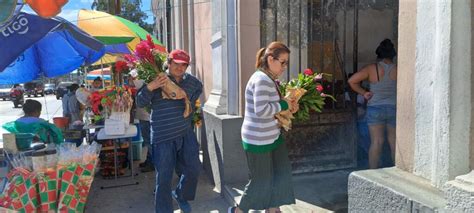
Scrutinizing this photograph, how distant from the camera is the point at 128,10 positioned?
2441 centimetres

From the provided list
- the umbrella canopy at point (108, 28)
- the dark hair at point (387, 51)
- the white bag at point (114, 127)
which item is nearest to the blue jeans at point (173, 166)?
the white bag at point (114, 127)

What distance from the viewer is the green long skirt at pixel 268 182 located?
3.24 metres

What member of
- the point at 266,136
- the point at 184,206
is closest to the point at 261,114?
the point at 266,136

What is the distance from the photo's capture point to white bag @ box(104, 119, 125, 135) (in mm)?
5023

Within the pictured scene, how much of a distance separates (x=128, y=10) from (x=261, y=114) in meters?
23.4

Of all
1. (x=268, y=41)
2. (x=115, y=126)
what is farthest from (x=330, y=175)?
(x=115, y=126)

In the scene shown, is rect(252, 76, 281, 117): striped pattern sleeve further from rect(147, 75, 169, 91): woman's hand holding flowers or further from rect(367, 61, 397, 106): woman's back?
rect(367, 61, 397, 106): woman's back

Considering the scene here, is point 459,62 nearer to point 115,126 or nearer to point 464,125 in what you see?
point 464,125

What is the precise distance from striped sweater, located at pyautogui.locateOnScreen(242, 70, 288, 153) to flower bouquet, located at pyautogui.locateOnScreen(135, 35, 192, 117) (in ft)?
2.75

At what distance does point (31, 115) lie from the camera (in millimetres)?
4754

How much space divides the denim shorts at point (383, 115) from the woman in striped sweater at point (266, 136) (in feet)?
4.72

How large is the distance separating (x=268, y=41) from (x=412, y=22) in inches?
103

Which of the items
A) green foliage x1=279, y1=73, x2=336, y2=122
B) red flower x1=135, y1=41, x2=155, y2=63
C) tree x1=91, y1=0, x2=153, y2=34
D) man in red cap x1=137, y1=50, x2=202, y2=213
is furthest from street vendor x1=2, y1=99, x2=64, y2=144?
tree x1=91, y1=0, x2=153, y2=34

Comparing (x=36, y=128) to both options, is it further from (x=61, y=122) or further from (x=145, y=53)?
(x=61, y=122)
